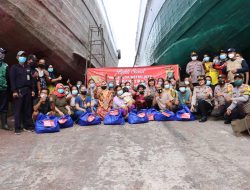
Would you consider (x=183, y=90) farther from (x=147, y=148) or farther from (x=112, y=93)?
(x=147, y=148)

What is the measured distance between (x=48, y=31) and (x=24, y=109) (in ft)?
8.93

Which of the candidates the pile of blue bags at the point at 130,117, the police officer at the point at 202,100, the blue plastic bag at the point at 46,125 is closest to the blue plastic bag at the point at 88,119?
the pile of blue bags at the point at 130,117

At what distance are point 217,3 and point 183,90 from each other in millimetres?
2532

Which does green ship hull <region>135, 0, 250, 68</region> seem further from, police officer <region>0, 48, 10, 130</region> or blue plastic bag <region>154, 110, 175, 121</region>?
police officer <region>0, 48, 10, 130</region>

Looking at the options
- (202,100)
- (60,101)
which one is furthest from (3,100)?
Answer: (202,100)

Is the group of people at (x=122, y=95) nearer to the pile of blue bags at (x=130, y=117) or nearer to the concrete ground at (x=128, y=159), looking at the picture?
the pile of blue bags at (x=130, y=117)

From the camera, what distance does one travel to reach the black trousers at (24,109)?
4.29 m

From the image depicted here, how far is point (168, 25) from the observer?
29.7ft

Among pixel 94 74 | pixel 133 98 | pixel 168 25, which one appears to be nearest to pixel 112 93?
pixel 133 98

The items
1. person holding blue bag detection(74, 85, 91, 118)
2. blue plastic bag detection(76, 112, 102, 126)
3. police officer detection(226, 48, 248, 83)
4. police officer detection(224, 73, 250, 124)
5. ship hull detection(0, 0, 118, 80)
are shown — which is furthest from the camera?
ship hull detection(0, 0, 118, 80)

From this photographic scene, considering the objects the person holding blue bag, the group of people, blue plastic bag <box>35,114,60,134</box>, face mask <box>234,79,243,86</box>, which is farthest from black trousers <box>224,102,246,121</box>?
blue plastic bag <box>35,114,60,134</box>

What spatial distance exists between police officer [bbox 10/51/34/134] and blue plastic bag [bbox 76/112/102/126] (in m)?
0.88

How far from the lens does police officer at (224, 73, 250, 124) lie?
424 cm

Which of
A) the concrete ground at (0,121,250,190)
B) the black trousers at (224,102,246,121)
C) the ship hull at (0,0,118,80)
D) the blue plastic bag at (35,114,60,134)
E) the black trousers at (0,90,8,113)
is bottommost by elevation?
the concrete ground at (0,121,250,190)
